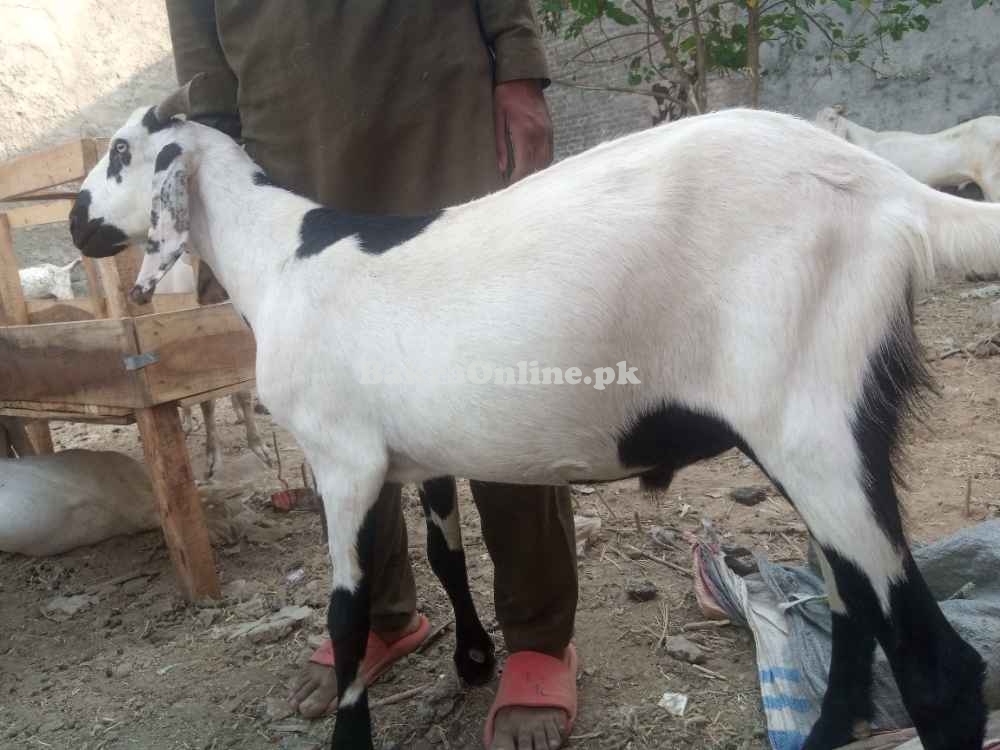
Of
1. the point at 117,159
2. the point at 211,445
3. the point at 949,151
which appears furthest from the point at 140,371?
the point at 949,151

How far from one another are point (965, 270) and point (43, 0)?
11693 millimetres

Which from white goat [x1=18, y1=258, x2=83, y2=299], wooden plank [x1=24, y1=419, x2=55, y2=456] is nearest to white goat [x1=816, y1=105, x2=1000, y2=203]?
wooden plank [x1=24, y1=419, x2=55, y2=456]

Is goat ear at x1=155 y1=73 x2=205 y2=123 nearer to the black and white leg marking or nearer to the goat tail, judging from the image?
the goat tail

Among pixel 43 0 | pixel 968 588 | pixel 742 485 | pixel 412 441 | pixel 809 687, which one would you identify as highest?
pixel 43 0

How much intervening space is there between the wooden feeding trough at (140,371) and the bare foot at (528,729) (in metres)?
1.60

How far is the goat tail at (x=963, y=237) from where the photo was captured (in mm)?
1281

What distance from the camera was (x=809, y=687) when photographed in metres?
2.00

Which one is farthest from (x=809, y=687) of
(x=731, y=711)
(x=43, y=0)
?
(x=43, y=0)

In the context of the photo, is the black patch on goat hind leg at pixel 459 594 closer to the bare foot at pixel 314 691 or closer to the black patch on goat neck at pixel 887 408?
the bare foot at pixel 314 691

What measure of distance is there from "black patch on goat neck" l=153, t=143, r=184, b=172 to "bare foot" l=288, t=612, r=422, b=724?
5.17 feet

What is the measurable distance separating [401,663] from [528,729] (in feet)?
2.14

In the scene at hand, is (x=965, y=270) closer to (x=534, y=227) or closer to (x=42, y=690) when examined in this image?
(x=534, y=227)

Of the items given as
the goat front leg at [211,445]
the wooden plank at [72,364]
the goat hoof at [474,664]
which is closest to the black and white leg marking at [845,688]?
the goat hoof at [474,664]

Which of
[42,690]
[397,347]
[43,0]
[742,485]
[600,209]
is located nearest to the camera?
[600,209]
